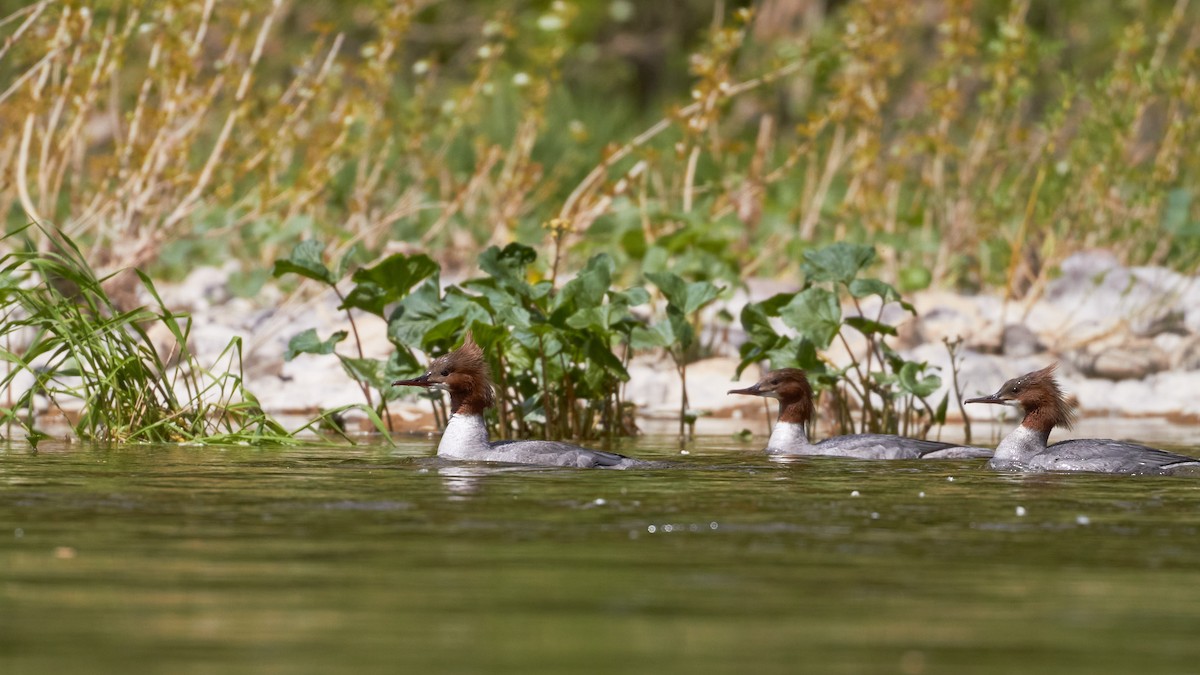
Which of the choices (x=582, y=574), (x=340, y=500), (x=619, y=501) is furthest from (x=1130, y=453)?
(x=582, y=574)

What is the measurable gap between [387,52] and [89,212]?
2.16 metres

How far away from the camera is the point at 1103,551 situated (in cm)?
545

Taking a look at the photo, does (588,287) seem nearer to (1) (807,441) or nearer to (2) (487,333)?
(2) (487,333)

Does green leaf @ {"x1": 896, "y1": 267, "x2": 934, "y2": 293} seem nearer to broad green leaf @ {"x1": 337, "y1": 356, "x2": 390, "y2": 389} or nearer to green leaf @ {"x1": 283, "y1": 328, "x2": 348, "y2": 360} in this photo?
broad green leaf @ {"x1": 337, "y1": 356, "x2": 390, "y2": 389}

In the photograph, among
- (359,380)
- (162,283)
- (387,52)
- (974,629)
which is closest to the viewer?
(974,629)

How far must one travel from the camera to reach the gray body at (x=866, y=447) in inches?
354

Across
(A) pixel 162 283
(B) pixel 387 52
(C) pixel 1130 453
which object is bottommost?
(C) pixel 1130 453

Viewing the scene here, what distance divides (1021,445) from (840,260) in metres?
1.70

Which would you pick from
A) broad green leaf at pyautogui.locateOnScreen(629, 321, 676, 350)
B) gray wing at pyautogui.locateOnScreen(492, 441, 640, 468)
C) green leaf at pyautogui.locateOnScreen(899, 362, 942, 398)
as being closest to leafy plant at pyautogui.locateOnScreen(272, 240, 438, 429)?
broad green leaf at pyautogui.locateOnScreen(629, 321, 676, 350)

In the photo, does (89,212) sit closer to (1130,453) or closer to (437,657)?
(1130,453)

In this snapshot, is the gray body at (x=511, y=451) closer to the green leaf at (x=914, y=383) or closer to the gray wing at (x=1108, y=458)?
the gray wing at (x=1108, y=458)

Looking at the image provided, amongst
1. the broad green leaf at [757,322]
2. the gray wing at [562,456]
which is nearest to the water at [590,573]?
the gray wing at [562,456]

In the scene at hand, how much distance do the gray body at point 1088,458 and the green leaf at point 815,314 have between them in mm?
1476

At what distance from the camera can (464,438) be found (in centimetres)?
885
